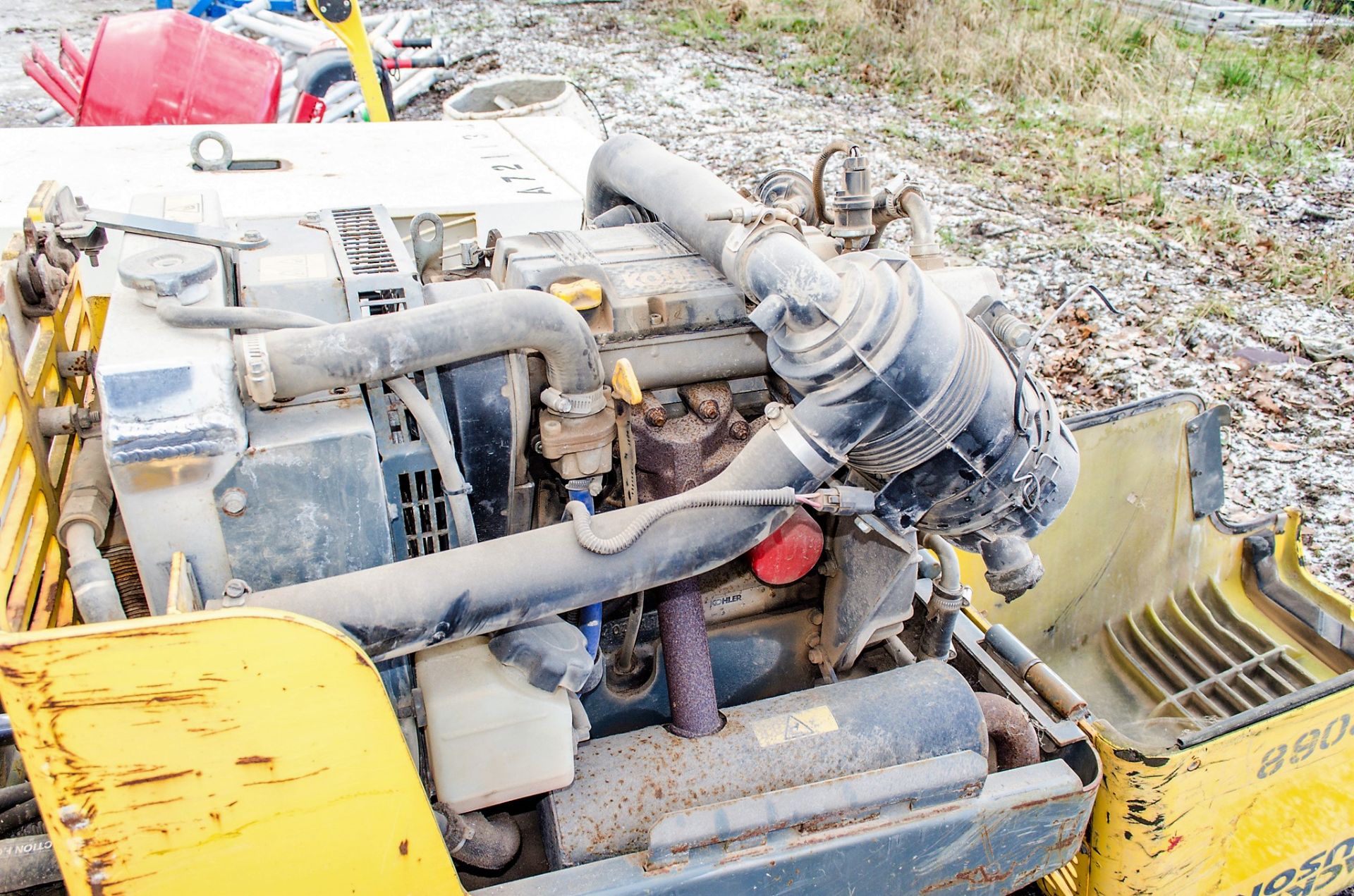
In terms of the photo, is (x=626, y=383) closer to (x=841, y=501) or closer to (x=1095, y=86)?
(x=841, y=501)

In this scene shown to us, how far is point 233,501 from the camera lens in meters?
1.23

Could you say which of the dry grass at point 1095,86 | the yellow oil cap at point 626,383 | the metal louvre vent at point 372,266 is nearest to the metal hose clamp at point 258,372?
the metal louvre vent at point 372,266

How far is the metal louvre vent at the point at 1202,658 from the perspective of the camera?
2.50m

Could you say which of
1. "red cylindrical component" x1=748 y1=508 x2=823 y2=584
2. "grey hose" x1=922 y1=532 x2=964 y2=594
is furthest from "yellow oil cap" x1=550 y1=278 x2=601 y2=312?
"grey hose" x1=922 y1=532 x2=964 y2=594

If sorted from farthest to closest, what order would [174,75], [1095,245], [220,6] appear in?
[220,6] → [1095,245] → [174,75]

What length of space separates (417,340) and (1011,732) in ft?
3.83

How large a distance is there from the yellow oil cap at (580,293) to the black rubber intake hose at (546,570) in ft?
1.10

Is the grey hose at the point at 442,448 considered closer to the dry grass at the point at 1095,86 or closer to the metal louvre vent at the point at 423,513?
the metal louvre vent at the point at 423,513

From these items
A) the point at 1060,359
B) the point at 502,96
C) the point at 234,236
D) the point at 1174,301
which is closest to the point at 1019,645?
the point at 234,236

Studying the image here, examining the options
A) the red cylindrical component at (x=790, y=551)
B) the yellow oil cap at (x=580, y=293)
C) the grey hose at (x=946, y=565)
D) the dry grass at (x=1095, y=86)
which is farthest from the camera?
the dry grass at (x=1095, y=86)

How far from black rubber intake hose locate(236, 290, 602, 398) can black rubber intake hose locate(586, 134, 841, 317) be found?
0.26 meters

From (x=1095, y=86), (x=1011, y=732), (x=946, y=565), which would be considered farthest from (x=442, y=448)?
(x=1095, y=86)

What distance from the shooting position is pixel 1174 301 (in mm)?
4355

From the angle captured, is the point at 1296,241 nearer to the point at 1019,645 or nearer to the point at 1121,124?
the point at 1121,124
